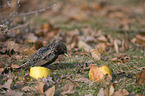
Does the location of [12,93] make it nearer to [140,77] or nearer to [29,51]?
[29,51]

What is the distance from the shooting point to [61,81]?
2.04 meters

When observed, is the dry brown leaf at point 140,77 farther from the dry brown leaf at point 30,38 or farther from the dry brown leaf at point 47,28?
the dry brown leaf at point 47,28

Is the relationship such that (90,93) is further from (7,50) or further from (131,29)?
(131,29)

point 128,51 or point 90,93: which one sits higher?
point 128,51

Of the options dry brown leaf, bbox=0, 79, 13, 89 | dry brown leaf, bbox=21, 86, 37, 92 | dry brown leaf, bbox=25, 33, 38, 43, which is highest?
dry brown leaf, bbox=25, 33, 38, 43

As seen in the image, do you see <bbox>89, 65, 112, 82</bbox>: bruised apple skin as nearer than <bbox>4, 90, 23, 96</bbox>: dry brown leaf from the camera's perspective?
No

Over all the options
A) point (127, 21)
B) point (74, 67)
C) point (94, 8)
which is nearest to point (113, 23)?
point (127, 21)

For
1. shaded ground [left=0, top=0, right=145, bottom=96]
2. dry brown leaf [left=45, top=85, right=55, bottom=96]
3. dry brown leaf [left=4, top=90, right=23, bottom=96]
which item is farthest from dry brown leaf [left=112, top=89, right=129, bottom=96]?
dry brown leaf [left=4, top=90, right=23, bottom=96]

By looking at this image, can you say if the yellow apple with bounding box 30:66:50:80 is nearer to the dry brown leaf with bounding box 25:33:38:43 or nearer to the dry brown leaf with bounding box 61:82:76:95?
the dry brown leaf with bounding box 61:82:76:95

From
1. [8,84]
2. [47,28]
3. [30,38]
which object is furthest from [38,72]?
[47,28]

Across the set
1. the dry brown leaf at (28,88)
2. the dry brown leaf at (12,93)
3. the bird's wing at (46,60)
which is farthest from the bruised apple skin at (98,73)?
the dry brown leaf at (12,93)

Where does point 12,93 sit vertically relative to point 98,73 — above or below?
below

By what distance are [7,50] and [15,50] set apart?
0.36 feet

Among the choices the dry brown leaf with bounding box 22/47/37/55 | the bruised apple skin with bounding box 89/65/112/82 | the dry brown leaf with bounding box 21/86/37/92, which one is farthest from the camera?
the dry brown leaf with bounding box 22/47/37/55
